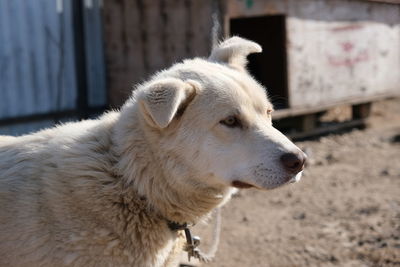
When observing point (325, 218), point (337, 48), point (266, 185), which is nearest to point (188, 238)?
point (266, 185)

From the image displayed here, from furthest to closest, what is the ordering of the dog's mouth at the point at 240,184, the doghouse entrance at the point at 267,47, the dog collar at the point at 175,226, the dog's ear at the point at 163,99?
the doghouse entrance at the point at 267,47 < the dog collar at the point at 175,226 < the dog's mouth at the point at 240,184 < the dog's ear at the point at 163,99

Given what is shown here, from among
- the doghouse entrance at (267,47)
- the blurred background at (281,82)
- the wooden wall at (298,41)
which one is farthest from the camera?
the doghouse entrance at (267,47)

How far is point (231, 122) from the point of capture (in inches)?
117

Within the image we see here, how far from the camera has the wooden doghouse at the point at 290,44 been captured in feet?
22.7

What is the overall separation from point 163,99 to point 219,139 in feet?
1.15

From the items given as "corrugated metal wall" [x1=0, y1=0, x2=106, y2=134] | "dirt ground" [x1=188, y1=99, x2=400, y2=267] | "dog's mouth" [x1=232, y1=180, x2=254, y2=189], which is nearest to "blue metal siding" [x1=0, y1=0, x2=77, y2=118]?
"corrugated metal wall" [x1=0, y1=0, x2=106, y2=134]

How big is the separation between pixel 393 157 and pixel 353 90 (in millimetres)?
1580

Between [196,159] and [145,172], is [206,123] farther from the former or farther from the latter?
[145,172]

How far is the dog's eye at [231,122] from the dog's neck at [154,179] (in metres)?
0.28

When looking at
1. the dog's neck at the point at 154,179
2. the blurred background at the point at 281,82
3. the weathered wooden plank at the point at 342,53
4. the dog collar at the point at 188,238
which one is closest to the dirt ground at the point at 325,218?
the blurred background at the point at 281,82

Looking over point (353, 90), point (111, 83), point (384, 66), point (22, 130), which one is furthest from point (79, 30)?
point (384, 66)

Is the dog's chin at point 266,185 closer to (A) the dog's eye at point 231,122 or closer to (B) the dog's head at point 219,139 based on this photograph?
(B) the dog's head at point 219,139

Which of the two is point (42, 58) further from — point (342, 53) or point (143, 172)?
point (143, 172)

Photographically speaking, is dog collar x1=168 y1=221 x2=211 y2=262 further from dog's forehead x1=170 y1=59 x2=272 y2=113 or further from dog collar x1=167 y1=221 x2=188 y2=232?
dog's forehead x1=170 y1=59 x2=272 y2=113
